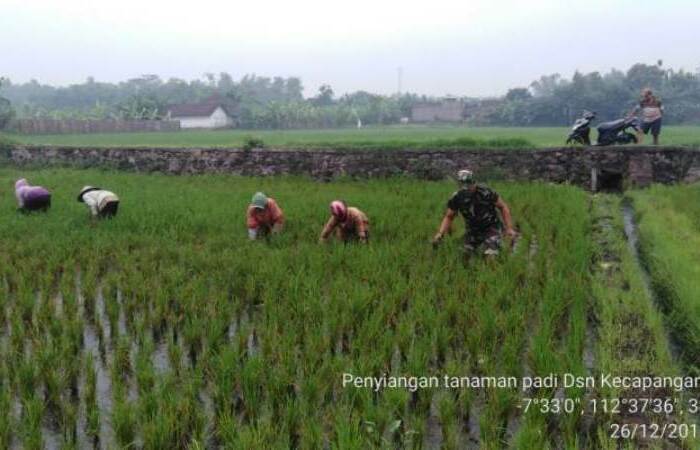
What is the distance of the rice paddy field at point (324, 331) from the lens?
287 centimetres

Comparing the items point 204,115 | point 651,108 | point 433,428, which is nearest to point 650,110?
point 651,108

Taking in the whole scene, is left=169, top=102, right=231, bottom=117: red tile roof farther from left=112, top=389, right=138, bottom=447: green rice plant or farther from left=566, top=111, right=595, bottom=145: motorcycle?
left=112, top=389, right=138, bottom=447: green rice plant

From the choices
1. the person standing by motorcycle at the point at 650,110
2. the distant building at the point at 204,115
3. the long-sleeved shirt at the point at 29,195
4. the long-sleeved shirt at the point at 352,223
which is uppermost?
the distant building at the point at 204,115

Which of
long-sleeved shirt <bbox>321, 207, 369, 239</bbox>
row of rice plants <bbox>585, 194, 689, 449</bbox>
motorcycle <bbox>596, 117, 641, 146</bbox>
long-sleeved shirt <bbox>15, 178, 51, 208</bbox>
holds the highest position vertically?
motorcycle <bbox>596, 117, 641, 146</bbox>

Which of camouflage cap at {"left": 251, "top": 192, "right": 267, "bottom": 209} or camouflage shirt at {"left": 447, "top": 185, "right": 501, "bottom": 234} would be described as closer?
camouflage shirt at {"left": 447, "top": 185, "right": 501, "bottom": 234}

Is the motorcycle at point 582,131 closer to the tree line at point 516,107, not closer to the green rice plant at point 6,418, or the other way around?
the green rice plant at point 6,418

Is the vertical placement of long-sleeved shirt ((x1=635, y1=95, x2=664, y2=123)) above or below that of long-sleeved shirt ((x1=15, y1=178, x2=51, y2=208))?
above

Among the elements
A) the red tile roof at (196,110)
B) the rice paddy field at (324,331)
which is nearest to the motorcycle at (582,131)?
the rice paddy field at (324,331)

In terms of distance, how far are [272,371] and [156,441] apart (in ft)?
2.58

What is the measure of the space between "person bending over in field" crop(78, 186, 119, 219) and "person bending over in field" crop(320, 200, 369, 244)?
10.8 feet

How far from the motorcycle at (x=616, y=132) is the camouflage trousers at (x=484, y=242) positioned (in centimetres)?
764

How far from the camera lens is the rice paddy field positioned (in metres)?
2.87

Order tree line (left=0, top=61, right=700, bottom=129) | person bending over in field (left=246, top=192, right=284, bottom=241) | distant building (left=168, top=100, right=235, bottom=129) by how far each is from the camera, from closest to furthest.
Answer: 1. person bending over in field (left=246, top=192, right=284, bottom=241)
2. tree line (left=0, top=61, right=700, bottom=129)
3. distant building (left=168, top=100, right=235, bottom=129)

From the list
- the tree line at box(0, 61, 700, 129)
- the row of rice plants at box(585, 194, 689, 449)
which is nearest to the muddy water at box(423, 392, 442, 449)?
the row of rice plants at box(585, 194, 689, 449)
